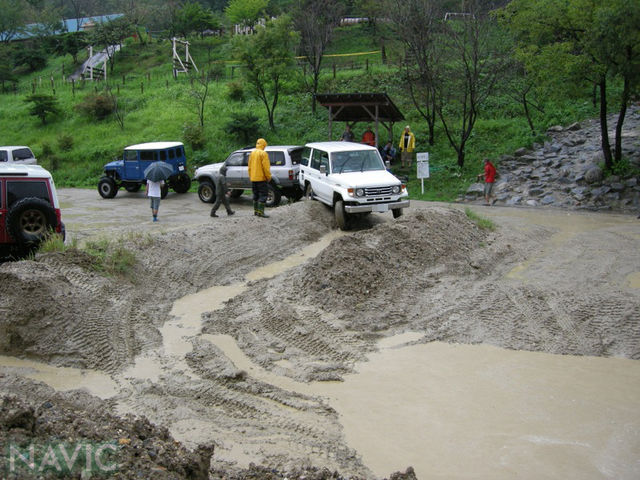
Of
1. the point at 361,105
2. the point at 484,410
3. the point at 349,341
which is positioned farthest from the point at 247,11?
the point at 484,410

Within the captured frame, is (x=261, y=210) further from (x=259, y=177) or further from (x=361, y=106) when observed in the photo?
(x=361, y=106)

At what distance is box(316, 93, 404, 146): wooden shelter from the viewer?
22.3 metres

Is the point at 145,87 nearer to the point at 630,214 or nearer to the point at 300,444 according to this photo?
the point at 630,214

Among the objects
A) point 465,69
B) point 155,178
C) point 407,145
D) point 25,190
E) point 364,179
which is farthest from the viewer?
point 465,69

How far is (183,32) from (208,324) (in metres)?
48.4

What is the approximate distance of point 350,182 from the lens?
14.4 meters

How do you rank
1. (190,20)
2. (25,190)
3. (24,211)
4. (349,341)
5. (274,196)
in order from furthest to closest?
1. (190,20)
2. (274,196)
3. (25,190)
4. (24,211)
5. (349,341)

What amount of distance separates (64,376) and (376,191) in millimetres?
8902

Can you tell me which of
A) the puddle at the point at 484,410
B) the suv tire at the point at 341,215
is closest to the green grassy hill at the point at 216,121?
the suv tire at the point at 341,215

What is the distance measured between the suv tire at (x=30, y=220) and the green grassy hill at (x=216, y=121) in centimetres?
1371

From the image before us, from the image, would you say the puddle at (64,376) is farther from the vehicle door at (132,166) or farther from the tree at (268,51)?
the tree at (268,51)

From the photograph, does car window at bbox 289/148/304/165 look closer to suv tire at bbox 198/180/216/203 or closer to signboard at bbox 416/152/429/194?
suv tire at bbox 198/180/216/203

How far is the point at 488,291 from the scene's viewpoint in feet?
31.5

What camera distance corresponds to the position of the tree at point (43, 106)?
1389 inches
